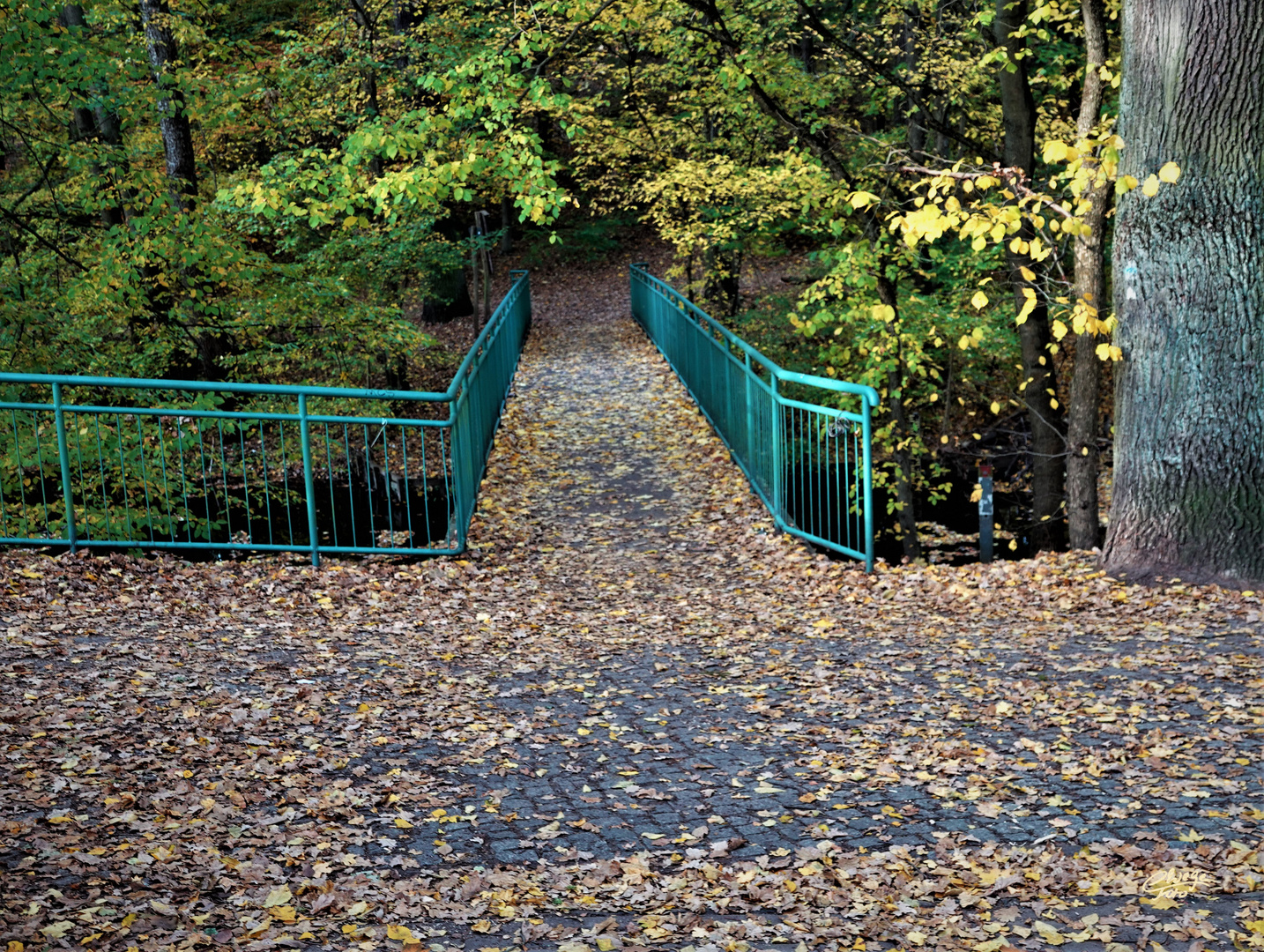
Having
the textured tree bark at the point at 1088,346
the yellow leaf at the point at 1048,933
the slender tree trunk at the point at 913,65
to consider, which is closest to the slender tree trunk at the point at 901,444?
the slender tree trunk at the point at 913,65

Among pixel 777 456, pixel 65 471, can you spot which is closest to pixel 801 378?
pixel 777 456

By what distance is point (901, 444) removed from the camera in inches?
490

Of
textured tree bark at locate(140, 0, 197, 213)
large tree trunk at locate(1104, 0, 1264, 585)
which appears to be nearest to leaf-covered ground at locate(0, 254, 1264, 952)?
large tree trunk at locate(1104, 0, 1264, 585)

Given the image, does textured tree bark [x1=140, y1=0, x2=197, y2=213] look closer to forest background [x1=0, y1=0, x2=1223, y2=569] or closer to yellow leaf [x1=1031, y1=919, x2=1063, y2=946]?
forest background [x1=0, y1=0, x2=1223, y2=569]

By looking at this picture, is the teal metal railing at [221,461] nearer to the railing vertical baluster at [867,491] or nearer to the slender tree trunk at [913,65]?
the railing vertical baluster at [867,491]

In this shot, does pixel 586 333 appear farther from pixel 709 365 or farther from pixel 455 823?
pixel 455 823

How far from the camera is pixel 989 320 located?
48.0 feet

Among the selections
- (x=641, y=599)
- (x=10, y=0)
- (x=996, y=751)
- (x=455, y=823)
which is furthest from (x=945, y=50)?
(x=455, y=823)

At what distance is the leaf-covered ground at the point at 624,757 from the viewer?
3.74m

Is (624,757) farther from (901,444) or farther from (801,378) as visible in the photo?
(901,444)

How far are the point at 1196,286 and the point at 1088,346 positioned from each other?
68.2 inches

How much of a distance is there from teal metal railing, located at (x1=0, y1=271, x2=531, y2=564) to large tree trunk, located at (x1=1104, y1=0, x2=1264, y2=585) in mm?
5030

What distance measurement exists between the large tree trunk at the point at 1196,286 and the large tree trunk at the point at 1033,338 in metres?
2.57

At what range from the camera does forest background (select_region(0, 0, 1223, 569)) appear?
30.5ft
